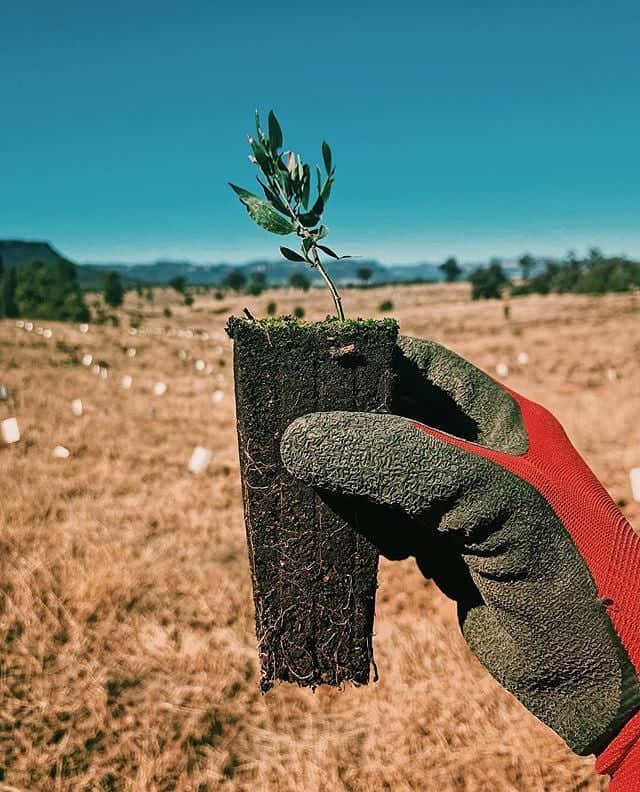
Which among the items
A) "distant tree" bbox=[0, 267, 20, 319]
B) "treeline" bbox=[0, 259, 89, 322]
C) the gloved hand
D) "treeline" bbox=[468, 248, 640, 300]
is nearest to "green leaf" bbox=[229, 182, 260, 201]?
the gloved hand

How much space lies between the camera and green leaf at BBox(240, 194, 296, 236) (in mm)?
2297

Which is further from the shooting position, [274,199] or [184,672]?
[184,672]

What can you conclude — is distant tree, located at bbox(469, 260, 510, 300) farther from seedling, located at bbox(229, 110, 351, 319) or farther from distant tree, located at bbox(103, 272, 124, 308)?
seedling, located at bbox(229, 110, 351, 319)

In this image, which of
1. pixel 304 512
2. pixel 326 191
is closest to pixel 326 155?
pixel 326 191

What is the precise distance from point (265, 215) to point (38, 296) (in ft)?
189

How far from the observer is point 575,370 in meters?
18.5

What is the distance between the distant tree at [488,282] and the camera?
76500mm

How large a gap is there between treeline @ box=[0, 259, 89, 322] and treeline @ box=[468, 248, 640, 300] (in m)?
49.5

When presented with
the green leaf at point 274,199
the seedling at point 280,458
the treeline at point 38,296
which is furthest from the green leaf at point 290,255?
the treeline at point 38,296

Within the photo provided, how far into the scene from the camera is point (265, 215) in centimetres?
230

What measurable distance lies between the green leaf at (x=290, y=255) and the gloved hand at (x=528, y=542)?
74 cm

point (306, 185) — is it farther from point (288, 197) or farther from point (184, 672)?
point (184, 672)

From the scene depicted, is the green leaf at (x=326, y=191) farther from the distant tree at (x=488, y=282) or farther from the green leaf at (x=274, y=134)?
the distant tree at (x=488, y=282)

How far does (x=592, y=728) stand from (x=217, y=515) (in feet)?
16.3
